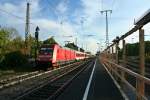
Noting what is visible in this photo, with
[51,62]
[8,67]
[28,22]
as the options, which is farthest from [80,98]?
[28,22]

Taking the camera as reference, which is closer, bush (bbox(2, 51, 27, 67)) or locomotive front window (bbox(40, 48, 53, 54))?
locomotive front window (bbox(40, 48, 53, 54))

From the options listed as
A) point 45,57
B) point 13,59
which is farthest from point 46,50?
point 13,59

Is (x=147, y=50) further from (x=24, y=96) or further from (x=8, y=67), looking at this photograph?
(x=8, y=67)

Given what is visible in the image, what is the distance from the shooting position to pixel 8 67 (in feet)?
151

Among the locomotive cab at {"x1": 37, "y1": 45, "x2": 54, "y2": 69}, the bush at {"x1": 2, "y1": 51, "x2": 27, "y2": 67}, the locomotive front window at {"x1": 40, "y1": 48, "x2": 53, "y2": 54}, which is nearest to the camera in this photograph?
the locomotive cab at {"x1": 37, "y1": 45, "x2": 54, "y2": 69}

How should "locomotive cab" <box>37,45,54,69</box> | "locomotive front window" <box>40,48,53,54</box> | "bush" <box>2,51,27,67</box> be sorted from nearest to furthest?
1. "locomotive cab" <box>37,45,54,69</box>
2. "locomotive front window" <box>40,48,53,54</box>
3. "bush" <box>2,51,27,67</box>

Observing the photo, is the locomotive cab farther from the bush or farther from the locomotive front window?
the bush

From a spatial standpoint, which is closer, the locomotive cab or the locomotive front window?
the locomotive cab

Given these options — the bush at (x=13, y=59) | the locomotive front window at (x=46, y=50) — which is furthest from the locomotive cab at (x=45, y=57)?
the bush at (x=13, y=59)

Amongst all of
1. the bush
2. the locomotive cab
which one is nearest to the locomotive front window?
the locomotive cab

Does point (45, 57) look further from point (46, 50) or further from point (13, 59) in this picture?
point (13, 59)

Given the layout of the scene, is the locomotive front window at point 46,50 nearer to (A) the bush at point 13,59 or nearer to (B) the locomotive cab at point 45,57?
(B) the locomotive cab at point 45,57

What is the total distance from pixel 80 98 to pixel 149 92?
9.46ft

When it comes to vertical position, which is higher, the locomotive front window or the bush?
the locomotive front window
